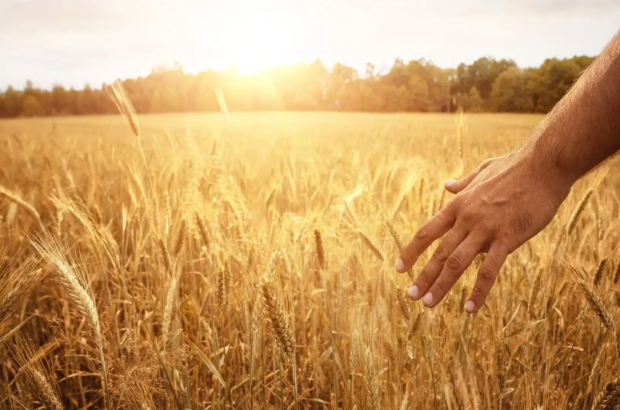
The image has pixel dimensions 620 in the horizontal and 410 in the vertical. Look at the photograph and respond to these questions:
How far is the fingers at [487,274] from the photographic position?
87 cm

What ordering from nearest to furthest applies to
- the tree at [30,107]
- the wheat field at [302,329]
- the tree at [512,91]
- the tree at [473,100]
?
the wheat field at [302,329], the tree at [473,100], the tree at [512,91], the tree at [30,107]

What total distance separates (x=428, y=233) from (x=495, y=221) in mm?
165

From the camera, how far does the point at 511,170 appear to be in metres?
0.93

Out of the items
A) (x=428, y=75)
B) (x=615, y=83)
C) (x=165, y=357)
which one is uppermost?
(x=428, y=75)

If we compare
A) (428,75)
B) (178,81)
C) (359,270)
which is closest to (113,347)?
(359,270)

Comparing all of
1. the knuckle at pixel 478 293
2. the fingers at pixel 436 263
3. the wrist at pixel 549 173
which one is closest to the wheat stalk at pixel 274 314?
the fingers at pixel 436 263

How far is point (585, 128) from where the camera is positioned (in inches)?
33.4

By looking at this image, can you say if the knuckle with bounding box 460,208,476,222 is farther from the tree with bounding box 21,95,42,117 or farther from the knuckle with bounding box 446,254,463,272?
the tree with bounding box 21,95,42,117

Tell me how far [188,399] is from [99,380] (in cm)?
63

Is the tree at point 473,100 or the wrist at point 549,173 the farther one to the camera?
the tree at point 473,100

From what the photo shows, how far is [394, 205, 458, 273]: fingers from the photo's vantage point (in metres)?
0.98

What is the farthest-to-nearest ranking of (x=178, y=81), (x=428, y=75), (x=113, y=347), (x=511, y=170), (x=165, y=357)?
(x=178, y=81) < (x=428, y=75) < (x=113, y=347) < (x=165, y=357) < (x=511, y=170)

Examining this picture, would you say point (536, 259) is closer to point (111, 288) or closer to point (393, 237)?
point (393, 237)

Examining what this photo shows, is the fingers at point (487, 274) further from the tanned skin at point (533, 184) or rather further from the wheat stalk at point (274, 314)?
the wheat stalk at point (274, 314)
